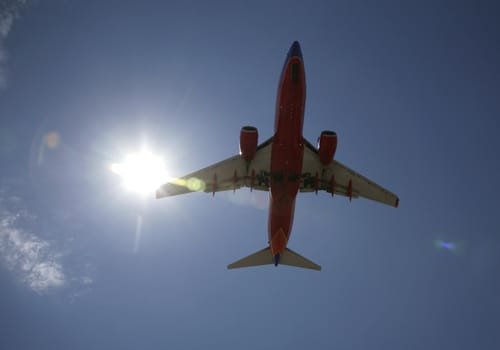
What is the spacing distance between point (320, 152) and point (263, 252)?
1029 cm

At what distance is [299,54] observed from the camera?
2394 centimetres

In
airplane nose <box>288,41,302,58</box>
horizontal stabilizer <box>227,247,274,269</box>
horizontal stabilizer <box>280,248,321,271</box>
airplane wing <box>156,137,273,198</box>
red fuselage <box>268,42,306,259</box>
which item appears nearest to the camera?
red fuselage <box>268,42,306,259</box>

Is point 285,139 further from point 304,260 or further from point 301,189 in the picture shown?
point 304,260

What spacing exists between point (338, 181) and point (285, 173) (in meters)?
6.97

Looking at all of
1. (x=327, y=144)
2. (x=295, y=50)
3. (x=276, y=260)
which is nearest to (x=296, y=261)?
(x=276, y=260)

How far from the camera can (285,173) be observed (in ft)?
88.7

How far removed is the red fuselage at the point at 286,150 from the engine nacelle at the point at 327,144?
1.49 m

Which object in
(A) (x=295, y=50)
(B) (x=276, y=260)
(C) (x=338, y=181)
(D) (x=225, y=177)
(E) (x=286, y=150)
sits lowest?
(B) (x=276, y=260)

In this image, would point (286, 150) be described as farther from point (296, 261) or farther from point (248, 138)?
point (296, 261)

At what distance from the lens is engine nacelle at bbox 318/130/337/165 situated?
86.6ft

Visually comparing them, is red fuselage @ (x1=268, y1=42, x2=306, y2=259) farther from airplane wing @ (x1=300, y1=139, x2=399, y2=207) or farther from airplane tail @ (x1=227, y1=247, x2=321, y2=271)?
airplane wing @ (x1=300, y1=139, x2=399, y2=207)

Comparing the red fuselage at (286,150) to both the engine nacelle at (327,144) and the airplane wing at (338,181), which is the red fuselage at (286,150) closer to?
the engine nacelle at (327,144)

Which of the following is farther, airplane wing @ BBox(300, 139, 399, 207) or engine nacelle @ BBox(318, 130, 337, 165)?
airplane wing @ BBox(300, 139, 399, 207)

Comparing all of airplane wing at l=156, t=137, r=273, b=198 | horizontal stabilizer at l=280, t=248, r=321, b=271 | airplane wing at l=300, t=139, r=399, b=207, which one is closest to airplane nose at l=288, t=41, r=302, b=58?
airplane wing at l=300, t=139, r=399, b=207
